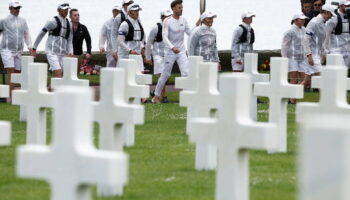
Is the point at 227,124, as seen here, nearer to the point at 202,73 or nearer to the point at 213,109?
the point at 202,73

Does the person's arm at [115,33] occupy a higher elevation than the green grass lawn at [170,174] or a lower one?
higher

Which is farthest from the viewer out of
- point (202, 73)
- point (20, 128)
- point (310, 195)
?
point (20, 128)

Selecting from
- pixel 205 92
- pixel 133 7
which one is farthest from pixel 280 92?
pixel 133 7

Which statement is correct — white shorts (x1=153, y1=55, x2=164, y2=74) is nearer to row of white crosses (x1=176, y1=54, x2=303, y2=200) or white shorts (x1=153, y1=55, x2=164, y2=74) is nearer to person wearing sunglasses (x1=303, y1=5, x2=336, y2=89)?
person wearing sunglasses (x1=303, y1=5, x2=336, y2=89)

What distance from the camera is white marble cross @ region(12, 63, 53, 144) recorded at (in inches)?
332

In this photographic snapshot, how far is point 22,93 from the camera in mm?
8742

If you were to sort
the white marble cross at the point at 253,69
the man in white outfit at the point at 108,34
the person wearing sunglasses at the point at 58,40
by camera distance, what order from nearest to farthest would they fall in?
the white marble cross at the point at 253,69 < the person wearing sunglasses at the point at 58,40 < the man in white outfit at the point at 108,34

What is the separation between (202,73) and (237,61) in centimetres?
1175

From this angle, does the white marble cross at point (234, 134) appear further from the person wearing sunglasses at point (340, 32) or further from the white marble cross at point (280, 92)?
the person wearing sunglasses at point (340, 32)

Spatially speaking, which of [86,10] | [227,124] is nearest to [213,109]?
[227,124]

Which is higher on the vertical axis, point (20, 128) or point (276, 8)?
point (276, 8)

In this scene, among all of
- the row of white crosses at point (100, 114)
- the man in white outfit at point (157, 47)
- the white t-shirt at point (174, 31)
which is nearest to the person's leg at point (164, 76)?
the white t-shirt at point (174, 31)

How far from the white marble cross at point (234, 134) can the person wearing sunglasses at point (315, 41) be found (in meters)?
12.3

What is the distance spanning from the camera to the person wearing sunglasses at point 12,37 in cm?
1858
